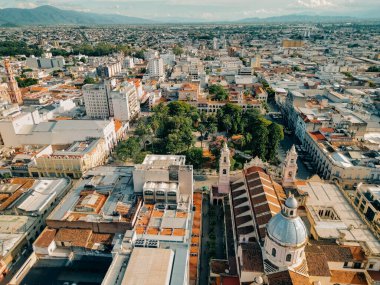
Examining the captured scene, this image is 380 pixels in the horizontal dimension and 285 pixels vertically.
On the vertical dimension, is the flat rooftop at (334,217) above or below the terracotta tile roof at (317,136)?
above

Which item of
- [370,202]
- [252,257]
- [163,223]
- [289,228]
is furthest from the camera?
[370,202]

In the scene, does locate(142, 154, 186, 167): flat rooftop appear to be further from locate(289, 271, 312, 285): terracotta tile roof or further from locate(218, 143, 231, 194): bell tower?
locate(289, 271, 312, 285): terracotta tile roof

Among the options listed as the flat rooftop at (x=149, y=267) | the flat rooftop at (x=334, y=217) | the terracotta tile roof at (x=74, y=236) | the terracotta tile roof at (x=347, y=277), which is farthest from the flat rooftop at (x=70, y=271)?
the flat rooftop at (x=334, y=217)

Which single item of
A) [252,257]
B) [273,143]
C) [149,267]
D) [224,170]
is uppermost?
[224,170]

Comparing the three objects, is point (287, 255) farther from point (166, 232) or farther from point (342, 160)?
point (342, 160)

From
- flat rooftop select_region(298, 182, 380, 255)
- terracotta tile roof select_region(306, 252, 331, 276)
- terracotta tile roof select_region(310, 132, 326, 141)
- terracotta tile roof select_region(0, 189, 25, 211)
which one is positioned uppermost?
terracotta tile roof select_region(306, 252, 331, 276)

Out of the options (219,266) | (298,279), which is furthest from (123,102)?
(298,279)

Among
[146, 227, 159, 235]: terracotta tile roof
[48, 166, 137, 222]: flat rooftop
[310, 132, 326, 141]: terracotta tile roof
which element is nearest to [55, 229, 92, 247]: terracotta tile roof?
[48, 166, 137, 222]: flat rooftop

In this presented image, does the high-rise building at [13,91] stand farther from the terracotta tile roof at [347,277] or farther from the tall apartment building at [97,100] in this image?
the terracotta tile roof at [347,277]
